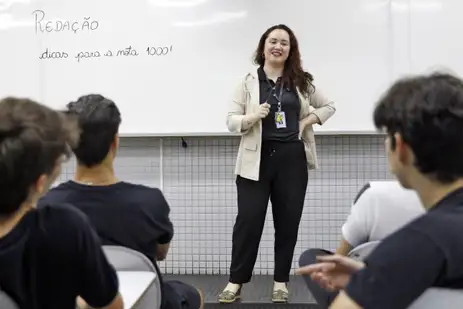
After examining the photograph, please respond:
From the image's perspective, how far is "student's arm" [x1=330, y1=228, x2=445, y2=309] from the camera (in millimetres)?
746

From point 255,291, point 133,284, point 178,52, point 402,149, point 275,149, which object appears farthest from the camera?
point 178,52

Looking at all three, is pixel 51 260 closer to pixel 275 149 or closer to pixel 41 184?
pixel 41 184

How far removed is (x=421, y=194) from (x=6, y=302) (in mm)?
701

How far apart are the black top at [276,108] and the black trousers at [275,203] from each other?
1.6 inches

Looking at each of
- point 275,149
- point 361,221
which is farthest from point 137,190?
point 275,149

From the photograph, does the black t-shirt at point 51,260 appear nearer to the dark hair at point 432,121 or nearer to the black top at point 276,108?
the dark hair at point 432,121

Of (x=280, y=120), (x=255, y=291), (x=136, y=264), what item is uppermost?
(x=280, y=120)

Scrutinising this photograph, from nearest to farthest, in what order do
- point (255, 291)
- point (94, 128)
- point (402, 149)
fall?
point (402, 149) → point (94, 128) → point (255, 291)

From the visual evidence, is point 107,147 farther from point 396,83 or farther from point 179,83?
point 179,83

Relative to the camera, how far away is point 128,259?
4.25 ft

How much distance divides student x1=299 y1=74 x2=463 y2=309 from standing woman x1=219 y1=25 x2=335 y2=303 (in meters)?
1.78

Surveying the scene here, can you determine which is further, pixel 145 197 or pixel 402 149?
pixel 145 197

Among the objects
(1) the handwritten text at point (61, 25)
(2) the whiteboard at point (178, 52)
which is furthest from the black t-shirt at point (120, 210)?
(1) the handwritten text at point (61, 25)

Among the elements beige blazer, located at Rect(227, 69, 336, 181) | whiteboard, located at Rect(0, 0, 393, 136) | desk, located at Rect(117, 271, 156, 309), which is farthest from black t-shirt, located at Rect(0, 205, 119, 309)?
whiteboard, located at Rect(0, 0, 393, 136)
